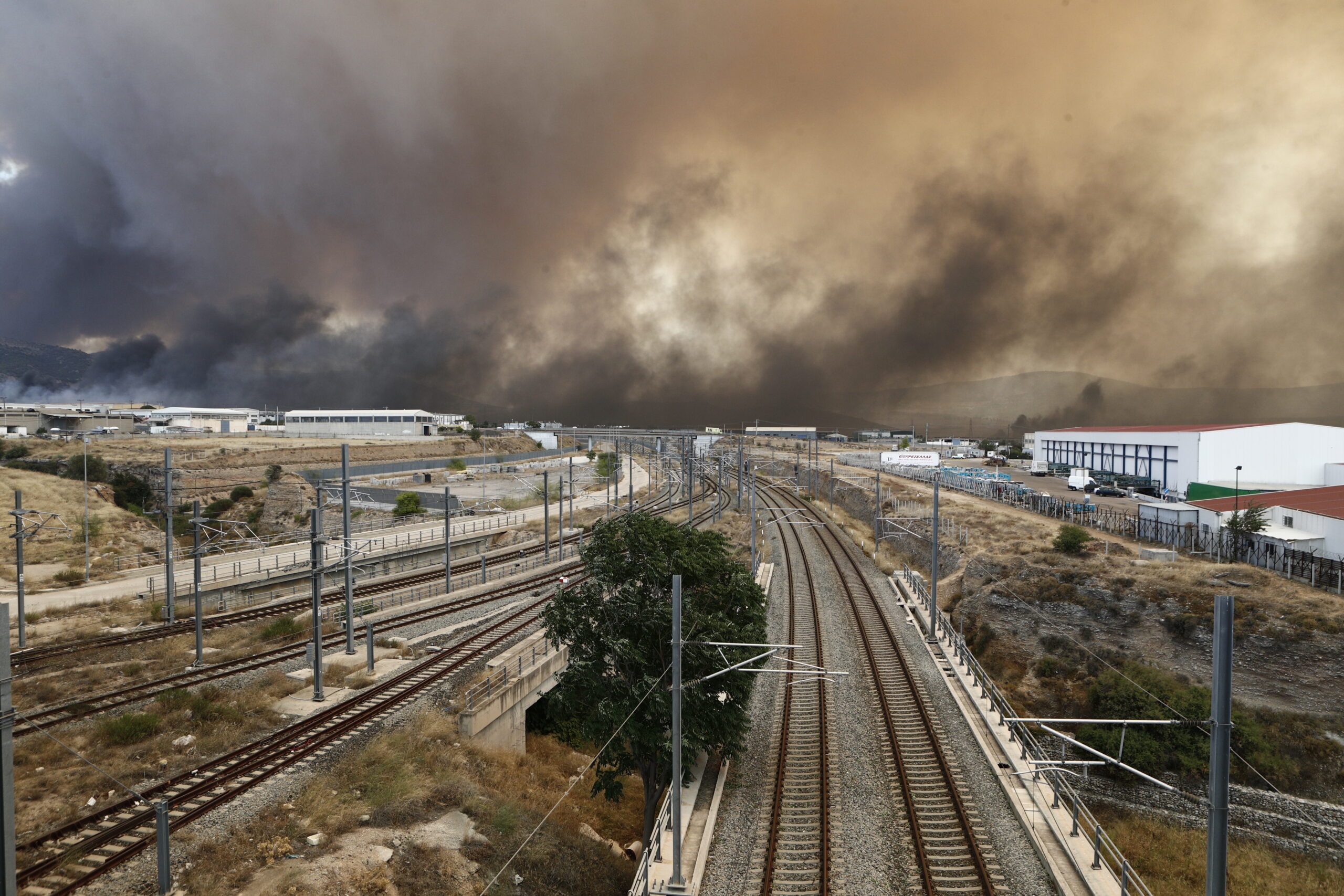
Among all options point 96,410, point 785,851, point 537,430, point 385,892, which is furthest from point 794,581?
point 96,410

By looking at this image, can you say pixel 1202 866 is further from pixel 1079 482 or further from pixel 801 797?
pixel 1079 482

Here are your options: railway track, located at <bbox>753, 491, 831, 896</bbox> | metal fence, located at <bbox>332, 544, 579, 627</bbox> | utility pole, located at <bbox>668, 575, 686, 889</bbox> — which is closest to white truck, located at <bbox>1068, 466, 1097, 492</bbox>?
railway track, located at <bbox>753, 491, 831, 896</bbox>

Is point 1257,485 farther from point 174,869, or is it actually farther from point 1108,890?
point 174,869

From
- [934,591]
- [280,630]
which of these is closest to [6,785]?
[280,630]

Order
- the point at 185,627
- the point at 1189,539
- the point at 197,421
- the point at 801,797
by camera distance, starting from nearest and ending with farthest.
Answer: the point at 801,797, the point at 185,627, the point at 1189,539, the point at 197,421

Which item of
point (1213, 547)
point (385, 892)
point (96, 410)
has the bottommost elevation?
point (385, 892)

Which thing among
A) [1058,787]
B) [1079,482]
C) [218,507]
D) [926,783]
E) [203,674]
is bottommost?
[1058,787]
